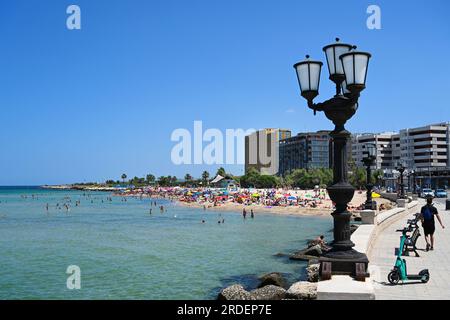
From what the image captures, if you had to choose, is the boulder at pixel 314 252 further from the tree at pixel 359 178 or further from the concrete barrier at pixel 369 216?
the tree at pixel 359 178

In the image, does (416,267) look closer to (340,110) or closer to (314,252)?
(340,110)

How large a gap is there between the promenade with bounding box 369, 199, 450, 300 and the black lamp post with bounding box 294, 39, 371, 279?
191 centimetres

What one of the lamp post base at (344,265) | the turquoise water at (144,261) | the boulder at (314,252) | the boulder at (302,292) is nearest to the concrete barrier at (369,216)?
the turquoise water at (144,261)

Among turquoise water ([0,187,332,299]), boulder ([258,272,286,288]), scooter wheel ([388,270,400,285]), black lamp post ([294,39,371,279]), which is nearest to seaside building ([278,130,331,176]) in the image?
turquoise water ([0,187,332,299])

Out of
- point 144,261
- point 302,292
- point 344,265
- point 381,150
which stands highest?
point 381,150

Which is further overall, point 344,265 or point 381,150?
point 381,150

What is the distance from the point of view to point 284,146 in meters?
196

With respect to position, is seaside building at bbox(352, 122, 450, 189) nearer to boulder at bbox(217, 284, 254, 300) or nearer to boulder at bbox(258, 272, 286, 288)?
boulder at bbox(258, 272, 286, 288)

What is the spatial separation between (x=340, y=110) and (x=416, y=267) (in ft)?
20.7

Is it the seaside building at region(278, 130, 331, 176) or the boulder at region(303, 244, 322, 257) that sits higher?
the seaside building at region(278, 130, 331, 176)

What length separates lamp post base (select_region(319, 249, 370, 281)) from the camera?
6142 millimetres

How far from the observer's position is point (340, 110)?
697 cm

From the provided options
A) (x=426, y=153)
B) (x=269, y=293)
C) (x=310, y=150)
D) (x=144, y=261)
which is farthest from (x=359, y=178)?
(x=269, y=293)
